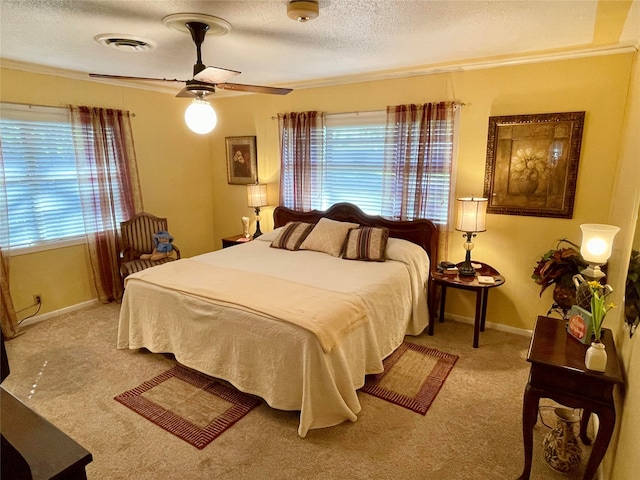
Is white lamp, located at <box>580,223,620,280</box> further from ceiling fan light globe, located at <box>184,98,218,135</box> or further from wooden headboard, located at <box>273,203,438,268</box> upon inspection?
ceiling fan light globe, located at <box>184,98,218,135</box>

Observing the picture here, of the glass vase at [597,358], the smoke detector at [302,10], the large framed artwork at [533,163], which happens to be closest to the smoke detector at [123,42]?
the smoke detector at [302,10]

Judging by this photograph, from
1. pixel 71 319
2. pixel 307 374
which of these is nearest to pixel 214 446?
pixel 307 374

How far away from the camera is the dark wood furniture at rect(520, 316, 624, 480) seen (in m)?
1.64

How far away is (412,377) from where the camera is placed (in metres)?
2.88

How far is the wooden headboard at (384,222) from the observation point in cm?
376

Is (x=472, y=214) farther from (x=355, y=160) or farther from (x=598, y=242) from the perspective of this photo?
(x=355, y=160)

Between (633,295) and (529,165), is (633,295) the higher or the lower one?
the lower one

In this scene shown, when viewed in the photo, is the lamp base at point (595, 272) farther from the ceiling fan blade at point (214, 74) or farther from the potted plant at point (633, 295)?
the ceiling fan blade at point (214, 74)

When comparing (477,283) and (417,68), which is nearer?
(477,283)

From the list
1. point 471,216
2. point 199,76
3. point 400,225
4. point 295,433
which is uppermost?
point 199,76

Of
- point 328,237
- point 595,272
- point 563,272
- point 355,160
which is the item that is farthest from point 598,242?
point 355,160

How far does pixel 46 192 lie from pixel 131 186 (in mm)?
866

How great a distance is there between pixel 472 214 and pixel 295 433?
90.1 inches

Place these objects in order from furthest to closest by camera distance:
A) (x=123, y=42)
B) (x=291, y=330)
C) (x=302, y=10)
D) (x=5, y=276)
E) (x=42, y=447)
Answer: (x=5, y=276), (x=123, y=42), (x=291, y=330), (x=302, y=10), (x=42, y=447)
